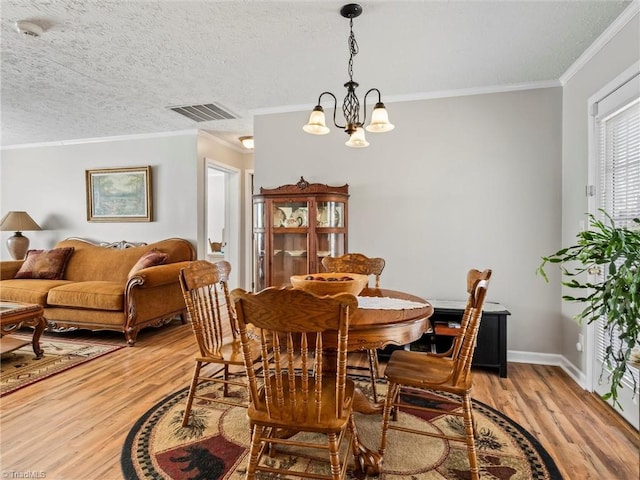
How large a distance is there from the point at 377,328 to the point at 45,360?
3.24 metres

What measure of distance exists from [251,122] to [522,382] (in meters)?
3.86

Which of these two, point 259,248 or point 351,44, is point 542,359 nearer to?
point 259,248

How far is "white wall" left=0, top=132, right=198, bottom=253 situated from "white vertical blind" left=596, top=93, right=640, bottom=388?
426cm

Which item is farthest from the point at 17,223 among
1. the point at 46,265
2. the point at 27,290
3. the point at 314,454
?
the point at 314,454

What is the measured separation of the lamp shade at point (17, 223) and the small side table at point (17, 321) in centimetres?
256

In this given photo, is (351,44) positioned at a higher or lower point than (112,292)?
higher

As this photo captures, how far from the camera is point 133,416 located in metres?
2.15

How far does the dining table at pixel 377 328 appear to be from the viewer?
1458 millimetres

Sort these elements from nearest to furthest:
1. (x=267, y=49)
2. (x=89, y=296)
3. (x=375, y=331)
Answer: (x=375, y=331) < (x=267, y=49) < (x=89, y=296)

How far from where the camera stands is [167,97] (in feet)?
11.4

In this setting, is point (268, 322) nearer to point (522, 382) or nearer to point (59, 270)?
point (522, 382)

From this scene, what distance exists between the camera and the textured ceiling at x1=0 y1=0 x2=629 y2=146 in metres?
2.09

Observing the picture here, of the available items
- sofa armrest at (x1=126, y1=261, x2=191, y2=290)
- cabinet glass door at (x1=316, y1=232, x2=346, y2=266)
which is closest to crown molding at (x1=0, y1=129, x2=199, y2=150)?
sofa armrest at (x1=126, y1=261, x2=191, y2=290)

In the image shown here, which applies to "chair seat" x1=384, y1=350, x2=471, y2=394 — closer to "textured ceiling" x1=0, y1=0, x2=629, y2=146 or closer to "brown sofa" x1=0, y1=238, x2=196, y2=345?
"textured ceiling" x1=0, y1=0, x2=629, y2=146
